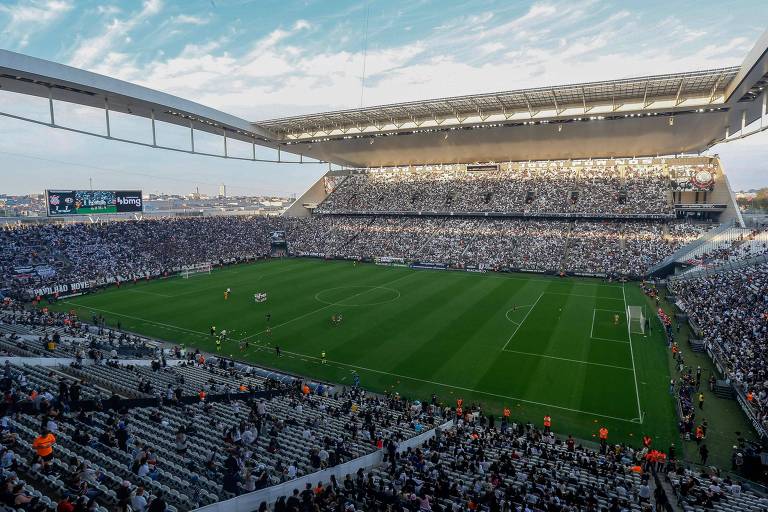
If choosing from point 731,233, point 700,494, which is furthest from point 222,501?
point 731,233

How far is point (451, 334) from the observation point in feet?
97.0

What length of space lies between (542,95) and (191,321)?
4087 cm

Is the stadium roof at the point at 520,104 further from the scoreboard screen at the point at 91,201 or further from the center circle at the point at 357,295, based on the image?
the center circle at the point at 357,295

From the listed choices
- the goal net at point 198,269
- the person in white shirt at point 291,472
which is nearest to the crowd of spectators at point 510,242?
the goal net at point 198,269

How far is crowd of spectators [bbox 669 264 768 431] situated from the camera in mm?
19109

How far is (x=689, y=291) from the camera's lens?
33906 mm

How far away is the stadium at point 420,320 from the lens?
38.0 feet

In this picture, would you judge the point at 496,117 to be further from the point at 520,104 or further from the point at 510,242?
the point at 510,242

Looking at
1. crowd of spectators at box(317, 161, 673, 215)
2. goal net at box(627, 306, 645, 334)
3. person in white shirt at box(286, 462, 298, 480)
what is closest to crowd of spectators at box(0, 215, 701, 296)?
crowd of spectators at box(317, 161, 673, 215)

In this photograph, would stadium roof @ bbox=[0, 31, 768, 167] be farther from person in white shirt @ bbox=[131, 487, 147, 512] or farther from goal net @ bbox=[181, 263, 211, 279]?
person in white shirt @ bbox=[131, 487, 147, 512]

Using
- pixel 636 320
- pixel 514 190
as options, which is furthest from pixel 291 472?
pixel 514 190

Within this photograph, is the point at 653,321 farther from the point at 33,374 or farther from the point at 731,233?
the point at 33,374

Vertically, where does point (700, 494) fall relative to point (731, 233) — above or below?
below

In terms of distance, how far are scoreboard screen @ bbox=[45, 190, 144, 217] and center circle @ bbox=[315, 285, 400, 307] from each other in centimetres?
3124
